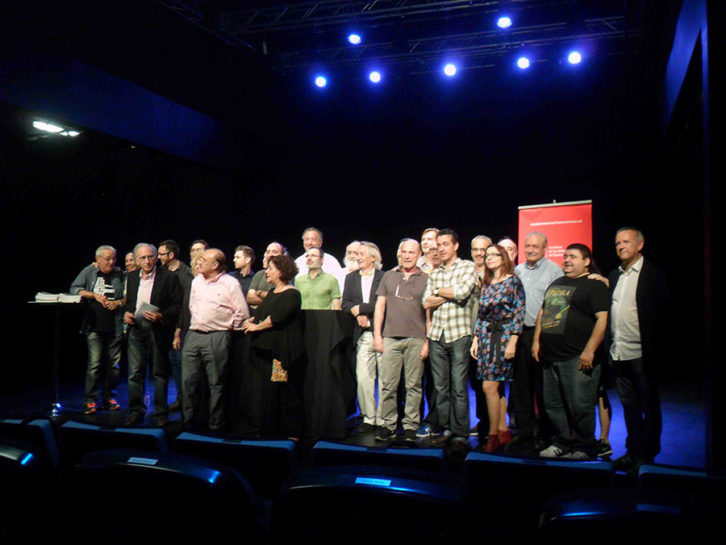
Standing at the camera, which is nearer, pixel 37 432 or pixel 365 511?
pixel 365 511

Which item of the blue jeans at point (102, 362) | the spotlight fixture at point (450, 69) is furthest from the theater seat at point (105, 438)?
the spotlight fixture at point (450, 69)

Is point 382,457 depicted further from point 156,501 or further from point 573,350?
point 573,350

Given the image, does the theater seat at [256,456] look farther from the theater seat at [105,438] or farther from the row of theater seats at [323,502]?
the row of theater seats at [323,502]

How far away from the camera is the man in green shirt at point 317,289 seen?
15.4 feet

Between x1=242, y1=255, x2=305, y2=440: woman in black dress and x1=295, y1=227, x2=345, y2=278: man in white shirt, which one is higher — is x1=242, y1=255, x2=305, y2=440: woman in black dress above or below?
below

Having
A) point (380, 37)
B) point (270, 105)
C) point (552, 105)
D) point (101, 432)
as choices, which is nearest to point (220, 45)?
point (270, 105)

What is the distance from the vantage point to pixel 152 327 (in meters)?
5.02

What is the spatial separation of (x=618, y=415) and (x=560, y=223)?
222 centimetres

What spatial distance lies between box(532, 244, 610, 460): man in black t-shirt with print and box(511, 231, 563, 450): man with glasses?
37 cm

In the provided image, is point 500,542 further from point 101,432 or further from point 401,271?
point 401,271

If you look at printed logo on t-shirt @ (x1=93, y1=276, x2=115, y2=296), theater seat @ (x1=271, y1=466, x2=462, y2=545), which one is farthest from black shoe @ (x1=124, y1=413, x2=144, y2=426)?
theater seat @ (x1=271, y1=466, x2=462, y2=545)

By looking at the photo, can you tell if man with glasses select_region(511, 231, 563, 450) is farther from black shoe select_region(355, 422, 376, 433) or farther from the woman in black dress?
the woman in black dress

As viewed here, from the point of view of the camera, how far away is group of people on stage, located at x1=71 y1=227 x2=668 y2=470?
12.2ft

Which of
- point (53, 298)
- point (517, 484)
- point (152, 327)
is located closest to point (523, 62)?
point (152, 327)
